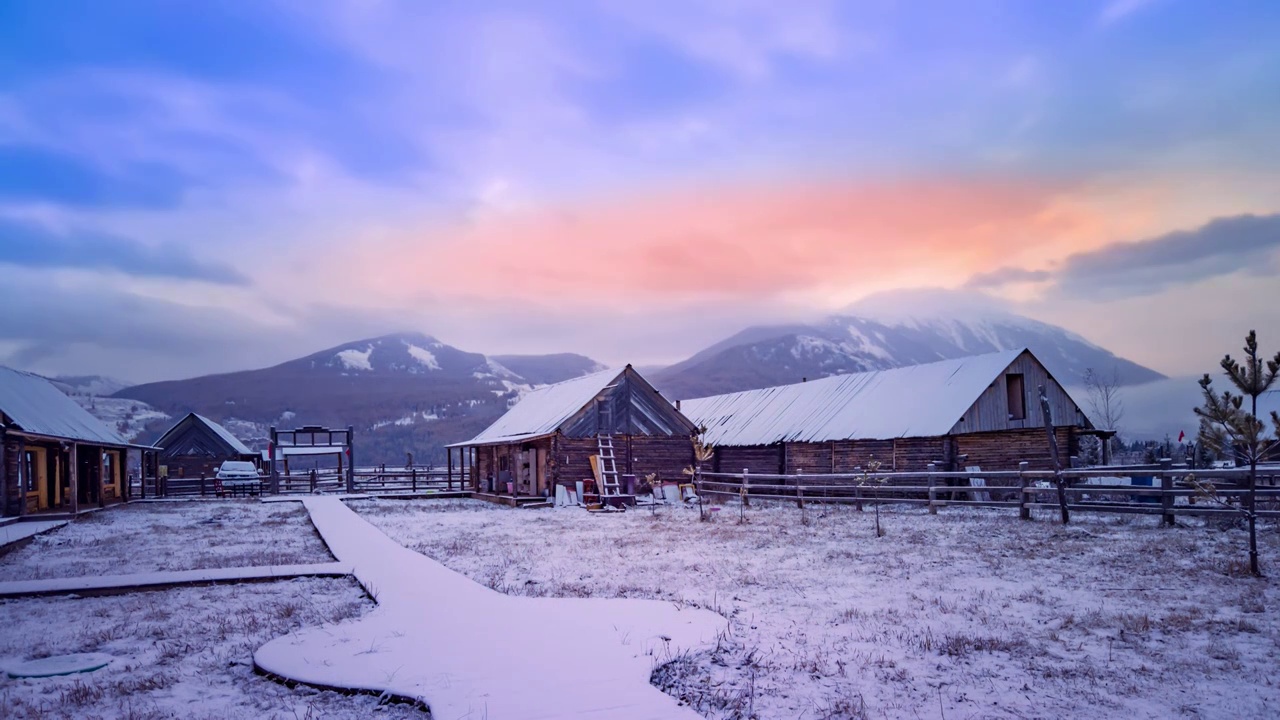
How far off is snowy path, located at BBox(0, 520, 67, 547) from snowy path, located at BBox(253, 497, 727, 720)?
13.7m

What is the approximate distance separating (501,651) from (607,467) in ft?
75.6

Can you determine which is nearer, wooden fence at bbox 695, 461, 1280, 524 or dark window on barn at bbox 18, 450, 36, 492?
wooden fence at bbox 695, 461, 1280, 524

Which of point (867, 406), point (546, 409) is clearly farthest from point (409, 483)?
point (867, 406)

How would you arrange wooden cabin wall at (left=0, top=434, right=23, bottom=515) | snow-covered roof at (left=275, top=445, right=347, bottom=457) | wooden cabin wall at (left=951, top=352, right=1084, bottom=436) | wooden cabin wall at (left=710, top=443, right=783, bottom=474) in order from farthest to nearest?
snow-covered roof at (left=275, top=445, right=347, bottom=457) → wooden cabin wall at (left=710, top=443, right=783, bottom=474) → wooden cabin wall at (left=951, top=352, right=1084, bottom=436) → wooden cabin wall at (left=0, top=434, right=23, bottom=515)

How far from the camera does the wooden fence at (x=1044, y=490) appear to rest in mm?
16312

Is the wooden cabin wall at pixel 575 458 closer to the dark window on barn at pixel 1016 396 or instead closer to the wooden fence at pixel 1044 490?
the wooden fence at pixel 1044 490

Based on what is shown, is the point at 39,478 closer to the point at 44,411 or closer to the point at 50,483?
the point at 50,483

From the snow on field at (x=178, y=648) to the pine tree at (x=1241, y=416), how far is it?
12448 millimetres

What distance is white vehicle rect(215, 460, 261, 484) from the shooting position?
47.5m

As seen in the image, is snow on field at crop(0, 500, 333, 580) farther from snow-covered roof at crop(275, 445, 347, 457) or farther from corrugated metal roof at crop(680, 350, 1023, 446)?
corrugated metal roof at crop(680, 350, 1023, 446)

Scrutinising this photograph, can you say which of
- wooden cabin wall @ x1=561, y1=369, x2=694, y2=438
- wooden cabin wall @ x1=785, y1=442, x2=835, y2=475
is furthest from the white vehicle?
wooden cabin wall @ x1=785, y1=442, x2=835, y2=475

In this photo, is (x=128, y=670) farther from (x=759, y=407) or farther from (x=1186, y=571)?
(x=759, y=407)

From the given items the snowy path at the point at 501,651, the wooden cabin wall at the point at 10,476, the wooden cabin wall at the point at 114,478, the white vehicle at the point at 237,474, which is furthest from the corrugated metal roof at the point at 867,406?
the white vehicle at the point at 237,474

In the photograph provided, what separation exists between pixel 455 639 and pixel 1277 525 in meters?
18.5
